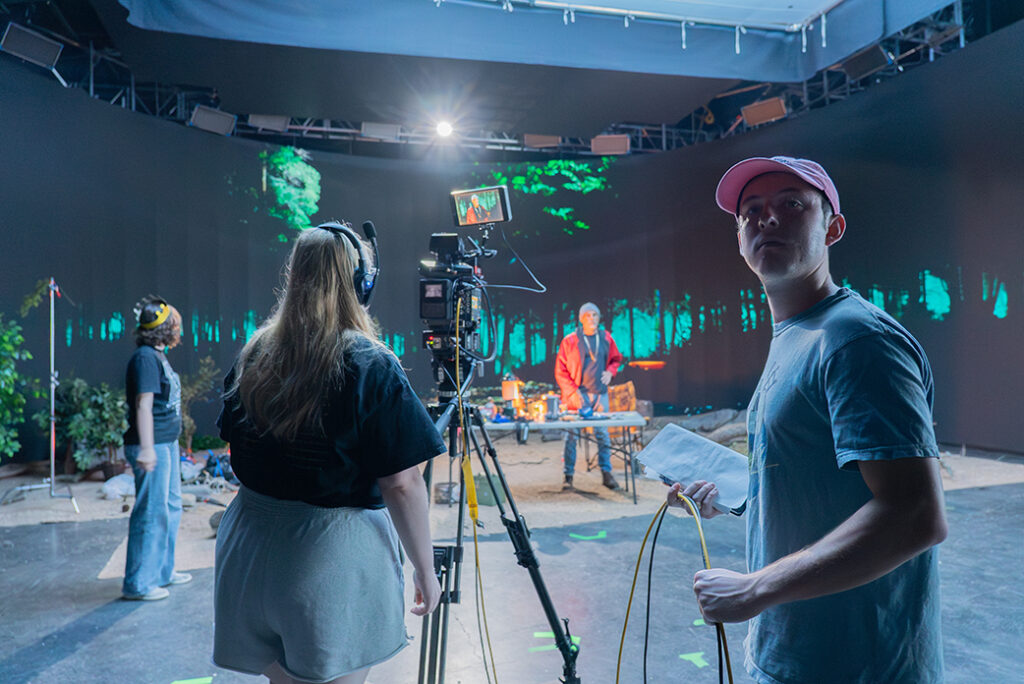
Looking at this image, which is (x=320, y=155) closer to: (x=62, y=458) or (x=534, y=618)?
(x=62, y=458)

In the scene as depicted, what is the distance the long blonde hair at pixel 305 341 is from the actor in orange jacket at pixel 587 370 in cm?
412

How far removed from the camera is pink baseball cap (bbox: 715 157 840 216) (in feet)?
3.19

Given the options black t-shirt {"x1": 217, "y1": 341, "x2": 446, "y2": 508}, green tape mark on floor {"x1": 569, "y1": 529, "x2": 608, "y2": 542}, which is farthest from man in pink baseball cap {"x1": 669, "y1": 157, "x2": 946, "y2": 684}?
green tape mark on floor {"x1": 569, "y1": 529, "x2": 608, "y2": 542}

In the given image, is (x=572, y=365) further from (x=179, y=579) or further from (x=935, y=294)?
(x=935, y=294)

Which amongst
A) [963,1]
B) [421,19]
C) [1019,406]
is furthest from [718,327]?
[421,19]

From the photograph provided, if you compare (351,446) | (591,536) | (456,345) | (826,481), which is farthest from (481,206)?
(591,536)

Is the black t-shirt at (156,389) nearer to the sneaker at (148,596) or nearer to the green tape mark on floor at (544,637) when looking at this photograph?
the sneaker at (148,596)

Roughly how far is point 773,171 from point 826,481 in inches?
20.2

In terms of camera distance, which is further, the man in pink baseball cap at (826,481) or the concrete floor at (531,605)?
the concrete floor at (531,605)

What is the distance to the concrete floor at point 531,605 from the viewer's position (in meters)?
2.29

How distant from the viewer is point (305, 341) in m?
1.22

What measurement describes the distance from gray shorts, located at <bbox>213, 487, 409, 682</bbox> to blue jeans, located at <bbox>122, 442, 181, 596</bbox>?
2029 mm

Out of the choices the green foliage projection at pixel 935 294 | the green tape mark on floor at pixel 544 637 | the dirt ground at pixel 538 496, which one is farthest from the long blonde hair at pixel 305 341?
the green foliage projection at pixel 935 294

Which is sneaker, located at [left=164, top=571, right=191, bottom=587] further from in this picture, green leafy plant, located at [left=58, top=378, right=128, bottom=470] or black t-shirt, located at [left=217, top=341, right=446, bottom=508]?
green leafy plant, located at [left=58, top=378, right=128, bottom=470]
